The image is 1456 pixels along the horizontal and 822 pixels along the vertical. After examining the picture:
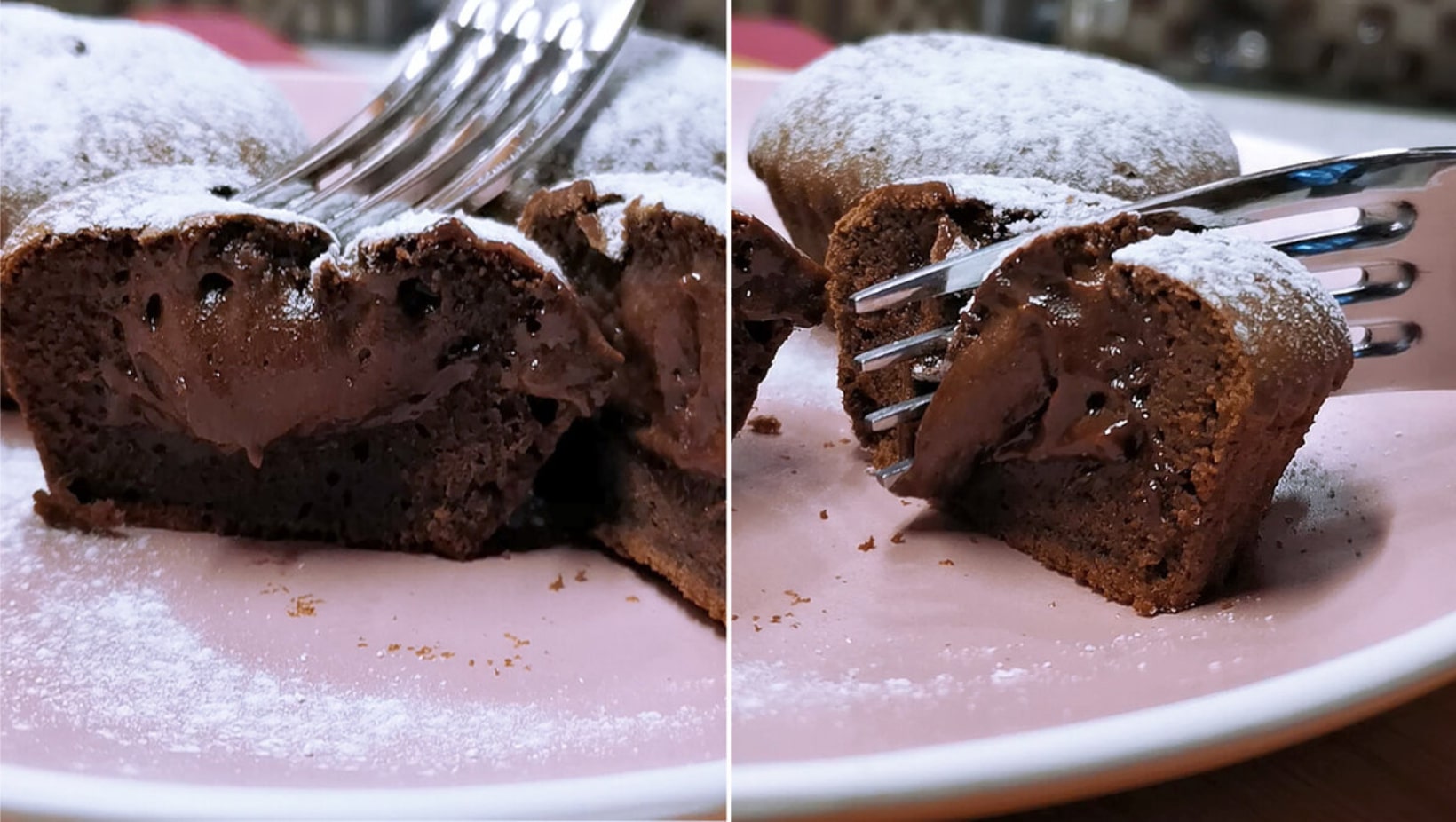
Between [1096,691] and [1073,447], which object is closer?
[1096,691]

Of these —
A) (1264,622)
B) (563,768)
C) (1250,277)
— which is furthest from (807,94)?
(563,768)

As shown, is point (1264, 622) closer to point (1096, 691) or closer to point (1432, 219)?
point (1096, 691)

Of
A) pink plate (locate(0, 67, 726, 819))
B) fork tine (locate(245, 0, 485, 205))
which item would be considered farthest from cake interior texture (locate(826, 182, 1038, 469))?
fork tine (locate(245, 0, 485, 205))

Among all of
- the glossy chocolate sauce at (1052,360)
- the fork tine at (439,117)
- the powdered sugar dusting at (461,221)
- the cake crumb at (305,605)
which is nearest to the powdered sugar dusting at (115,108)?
the fork tine at (439,117)

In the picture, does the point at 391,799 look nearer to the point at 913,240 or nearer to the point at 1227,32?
the point at 913,240

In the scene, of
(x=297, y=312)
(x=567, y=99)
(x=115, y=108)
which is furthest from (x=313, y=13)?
(x=297, y=312)

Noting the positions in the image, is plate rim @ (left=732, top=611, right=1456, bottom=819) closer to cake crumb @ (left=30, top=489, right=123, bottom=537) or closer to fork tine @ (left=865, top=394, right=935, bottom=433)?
fork tine @ (left=865, top=394, right=935, bottom=433)
